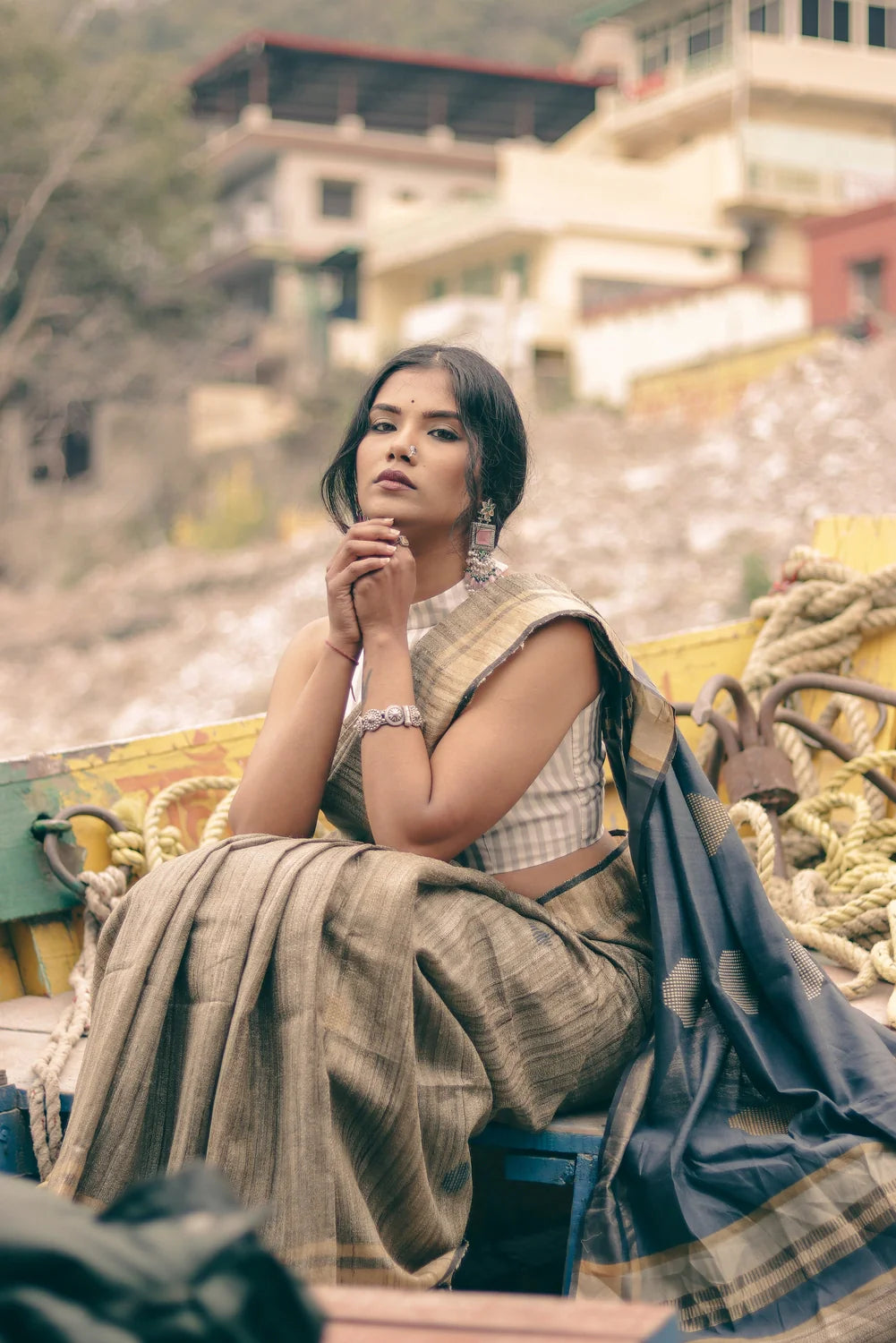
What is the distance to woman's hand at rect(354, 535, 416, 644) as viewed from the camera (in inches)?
92.4

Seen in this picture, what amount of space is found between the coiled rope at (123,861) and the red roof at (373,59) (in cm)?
2974

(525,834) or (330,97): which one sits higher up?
(330,97)

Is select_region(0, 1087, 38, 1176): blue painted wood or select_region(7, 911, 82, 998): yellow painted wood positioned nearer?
select_region(0, 1087, 38, 1176): blue painted wood

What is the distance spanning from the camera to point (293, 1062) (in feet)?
6.14

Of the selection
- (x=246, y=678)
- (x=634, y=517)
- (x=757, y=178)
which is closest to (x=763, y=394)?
(x=634, y=517)

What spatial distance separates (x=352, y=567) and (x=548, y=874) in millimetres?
579

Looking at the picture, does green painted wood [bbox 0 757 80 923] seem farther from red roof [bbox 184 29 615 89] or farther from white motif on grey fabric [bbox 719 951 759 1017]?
red roof [bbox 184 29 615 89]

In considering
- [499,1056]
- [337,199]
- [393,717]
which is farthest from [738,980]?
[337,199]

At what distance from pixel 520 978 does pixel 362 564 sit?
0.68 m

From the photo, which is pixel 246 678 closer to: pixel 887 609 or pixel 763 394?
pixel 763 394

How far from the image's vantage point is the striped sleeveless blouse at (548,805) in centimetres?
236

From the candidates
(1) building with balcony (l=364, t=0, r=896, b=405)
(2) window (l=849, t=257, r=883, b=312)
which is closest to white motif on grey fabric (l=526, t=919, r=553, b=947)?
(2) window (l=849, t=257, r=883, b=312)

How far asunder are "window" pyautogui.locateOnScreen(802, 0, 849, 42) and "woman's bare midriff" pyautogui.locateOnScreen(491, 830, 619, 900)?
1096 inches

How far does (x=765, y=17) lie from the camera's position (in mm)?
26891
